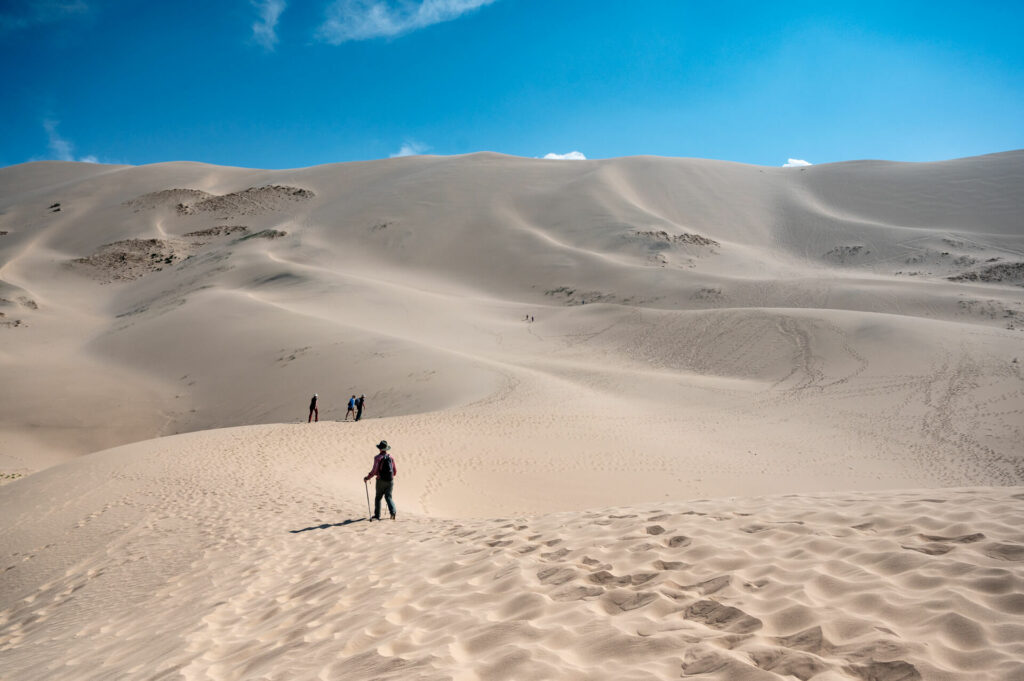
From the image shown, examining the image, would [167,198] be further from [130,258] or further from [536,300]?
[536,300]

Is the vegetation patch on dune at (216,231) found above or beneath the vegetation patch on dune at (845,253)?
above

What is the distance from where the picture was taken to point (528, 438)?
16.0 metres

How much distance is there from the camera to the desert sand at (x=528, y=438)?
12.0ft

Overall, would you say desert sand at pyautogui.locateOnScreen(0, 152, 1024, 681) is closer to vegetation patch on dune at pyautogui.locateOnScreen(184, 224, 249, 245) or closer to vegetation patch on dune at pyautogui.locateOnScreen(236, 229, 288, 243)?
vegetation patch on dune at pyautogui.locateOnScreen(184, 224, 249, 245)

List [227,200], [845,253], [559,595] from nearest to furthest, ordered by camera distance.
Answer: [559,595] → [845,253] → [227,200]

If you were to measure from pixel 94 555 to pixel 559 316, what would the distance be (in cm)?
2974

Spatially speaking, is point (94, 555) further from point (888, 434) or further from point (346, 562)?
point (888, 434)

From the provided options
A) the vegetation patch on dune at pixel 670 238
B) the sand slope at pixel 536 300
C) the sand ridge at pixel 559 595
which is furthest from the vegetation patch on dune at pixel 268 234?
the sand ridge at pixel 559 595

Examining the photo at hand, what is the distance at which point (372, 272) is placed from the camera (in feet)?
154

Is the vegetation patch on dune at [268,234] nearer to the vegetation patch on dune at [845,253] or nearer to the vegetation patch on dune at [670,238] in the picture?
the vegetation patch on dune at [670,238]

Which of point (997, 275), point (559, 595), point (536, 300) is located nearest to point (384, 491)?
point (559, 595)

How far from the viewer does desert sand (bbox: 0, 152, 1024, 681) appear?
3643 mm

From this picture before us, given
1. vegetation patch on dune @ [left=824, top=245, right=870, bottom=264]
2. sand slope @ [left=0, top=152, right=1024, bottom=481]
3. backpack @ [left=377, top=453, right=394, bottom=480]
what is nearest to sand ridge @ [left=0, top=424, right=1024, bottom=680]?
backpack @ [left=377, top=453, right=394, bottom=480]

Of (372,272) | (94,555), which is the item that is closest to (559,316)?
(372,272)
